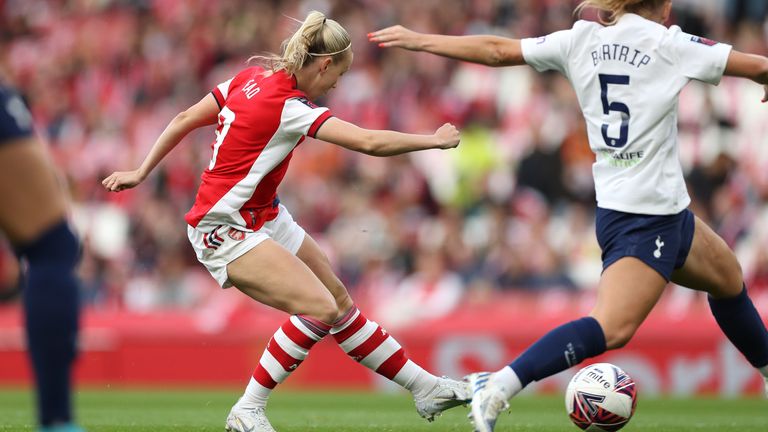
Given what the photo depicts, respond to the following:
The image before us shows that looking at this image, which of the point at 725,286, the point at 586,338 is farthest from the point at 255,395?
the point at 725,286

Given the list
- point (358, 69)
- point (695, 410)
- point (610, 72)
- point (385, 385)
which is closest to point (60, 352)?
point (610, 72)

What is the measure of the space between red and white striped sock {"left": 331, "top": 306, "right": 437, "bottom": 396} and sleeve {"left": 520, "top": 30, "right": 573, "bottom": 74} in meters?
1.91

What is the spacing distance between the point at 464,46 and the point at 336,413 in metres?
4.08

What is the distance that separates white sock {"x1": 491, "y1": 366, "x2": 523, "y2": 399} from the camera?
5.36m

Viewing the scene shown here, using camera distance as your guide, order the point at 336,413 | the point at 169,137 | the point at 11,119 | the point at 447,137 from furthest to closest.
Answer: the point at 336,413, the point at 169,137, the point at 447,137, the point at 11,119

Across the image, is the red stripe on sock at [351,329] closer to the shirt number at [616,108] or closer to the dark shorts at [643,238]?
the dark shorts at [643,238]

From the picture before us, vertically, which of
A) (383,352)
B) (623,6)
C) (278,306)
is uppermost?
(623,6)

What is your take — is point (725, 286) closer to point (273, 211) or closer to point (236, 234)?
point (273, 211)

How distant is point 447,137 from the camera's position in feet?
19.5

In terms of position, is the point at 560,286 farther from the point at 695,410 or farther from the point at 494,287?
the point at 695,410

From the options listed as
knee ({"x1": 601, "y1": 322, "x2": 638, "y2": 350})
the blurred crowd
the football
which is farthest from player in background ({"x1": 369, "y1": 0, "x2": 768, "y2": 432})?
the blurred crowd

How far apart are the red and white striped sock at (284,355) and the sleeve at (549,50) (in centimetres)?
194

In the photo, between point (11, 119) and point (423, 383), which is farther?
point (423, 383)

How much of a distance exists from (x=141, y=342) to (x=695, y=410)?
6612mm
